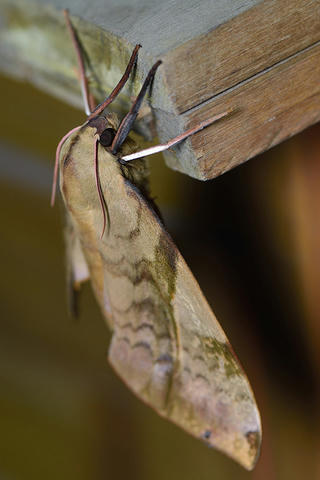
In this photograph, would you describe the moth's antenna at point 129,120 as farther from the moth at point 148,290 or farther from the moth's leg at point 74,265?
the moth's leg at point 74,265

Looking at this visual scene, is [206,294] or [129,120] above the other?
[129,120]

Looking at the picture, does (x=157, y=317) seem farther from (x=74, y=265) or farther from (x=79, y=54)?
(x=79, y=54)

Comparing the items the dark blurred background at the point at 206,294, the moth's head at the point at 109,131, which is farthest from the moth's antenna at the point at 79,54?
the dark blurred background at the point at 206,294

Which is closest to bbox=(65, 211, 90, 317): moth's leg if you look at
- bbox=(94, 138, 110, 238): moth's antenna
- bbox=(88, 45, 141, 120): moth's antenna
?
bbox=(94, 138, 110, 238): moth's antenna

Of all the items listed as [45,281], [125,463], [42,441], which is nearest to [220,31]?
[45,281]

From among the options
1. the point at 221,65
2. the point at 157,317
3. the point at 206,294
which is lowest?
the point at 157,317

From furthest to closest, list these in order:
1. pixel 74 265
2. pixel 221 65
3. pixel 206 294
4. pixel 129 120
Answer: pixel 206 294 < pixel 74 265 < pixel 129 120 < pixel 221 65

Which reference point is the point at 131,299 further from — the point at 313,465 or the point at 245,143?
the point at 313,465

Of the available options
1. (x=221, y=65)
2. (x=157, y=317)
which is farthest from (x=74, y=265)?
(x=221, y=65)
